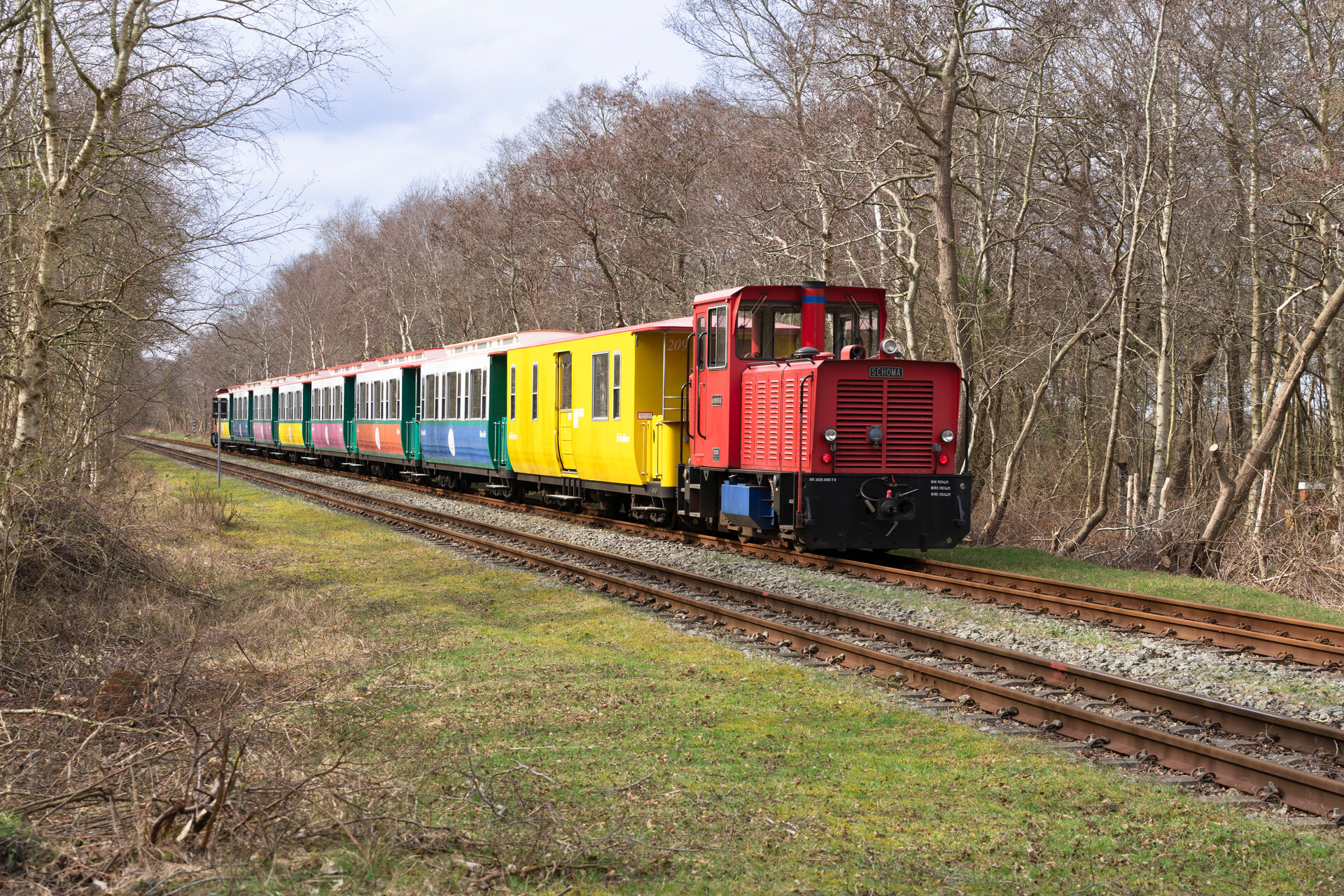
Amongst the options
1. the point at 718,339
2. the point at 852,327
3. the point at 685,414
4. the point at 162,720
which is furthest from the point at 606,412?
the point at 162,720

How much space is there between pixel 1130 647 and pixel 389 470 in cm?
2714

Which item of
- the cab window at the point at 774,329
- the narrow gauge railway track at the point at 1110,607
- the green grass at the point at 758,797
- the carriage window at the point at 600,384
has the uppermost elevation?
the cab window at the point at 774,329

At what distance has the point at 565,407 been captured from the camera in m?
19.2

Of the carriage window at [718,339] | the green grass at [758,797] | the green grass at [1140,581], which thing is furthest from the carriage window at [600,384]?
the green grass at [758,797]

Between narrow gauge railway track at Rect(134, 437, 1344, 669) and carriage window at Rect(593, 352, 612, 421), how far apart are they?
3600 mm

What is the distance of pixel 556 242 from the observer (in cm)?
3619

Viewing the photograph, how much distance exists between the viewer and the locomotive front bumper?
41.7 ft

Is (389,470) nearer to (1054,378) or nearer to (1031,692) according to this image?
(1054,378)

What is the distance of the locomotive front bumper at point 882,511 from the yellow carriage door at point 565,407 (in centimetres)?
699

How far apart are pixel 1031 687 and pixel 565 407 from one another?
12.7 meters

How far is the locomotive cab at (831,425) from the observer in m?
12.7

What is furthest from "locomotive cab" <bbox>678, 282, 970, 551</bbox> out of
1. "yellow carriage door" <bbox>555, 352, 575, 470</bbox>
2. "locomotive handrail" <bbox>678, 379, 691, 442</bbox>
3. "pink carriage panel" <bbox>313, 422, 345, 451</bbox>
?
"pink carriage panel" <bbox>313, 422, 345, 451</bbox>

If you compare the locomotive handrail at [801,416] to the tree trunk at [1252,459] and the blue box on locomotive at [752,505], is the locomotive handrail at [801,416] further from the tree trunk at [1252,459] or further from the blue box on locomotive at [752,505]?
the tree trunk at [1252,459]

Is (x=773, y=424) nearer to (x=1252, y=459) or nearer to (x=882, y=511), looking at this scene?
(x=882, y=511)
